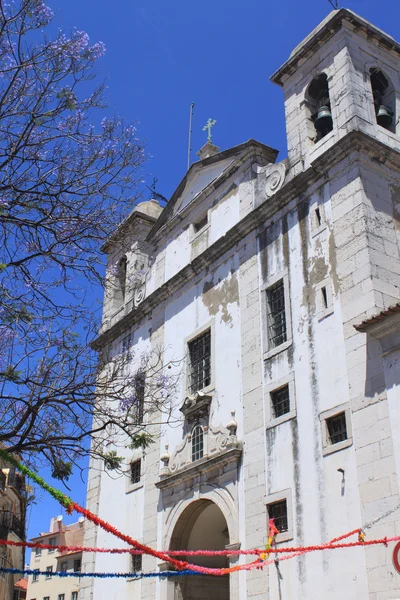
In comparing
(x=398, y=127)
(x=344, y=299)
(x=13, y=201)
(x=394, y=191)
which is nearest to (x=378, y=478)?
(x=344, y=299)

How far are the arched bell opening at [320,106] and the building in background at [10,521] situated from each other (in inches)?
634

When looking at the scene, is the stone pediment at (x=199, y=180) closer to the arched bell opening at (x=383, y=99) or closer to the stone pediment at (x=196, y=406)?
the arched bell opening at (x=383, y=99)

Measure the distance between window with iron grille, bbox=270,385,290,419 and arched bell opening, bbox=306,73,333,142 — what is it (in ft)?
20.7

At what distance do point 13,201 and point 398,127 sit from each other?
430 inches

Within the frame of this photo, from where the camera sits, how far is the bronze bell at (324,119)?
1680 centimetres

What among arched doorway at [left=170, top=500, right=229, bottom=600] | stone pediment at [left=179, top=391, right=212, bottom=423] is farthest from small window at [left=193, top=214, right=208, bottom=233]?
arched doorway at [left=170, top=500, right=229, bottom=600]

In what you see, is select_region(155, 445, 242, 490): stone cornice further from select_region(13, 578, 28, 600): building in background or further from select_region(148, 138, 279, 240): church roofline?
select_region(13, 578, 28, 600): building in background

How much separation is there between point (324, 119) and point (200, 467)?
871 centimetres

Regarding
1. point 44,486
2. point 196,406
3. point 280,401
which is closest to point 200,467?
point 196,406

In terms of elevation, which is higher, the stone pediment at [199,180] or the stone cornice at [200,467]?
the stone pediment at [199,180]

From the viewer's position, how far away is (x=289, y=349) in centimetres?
1505

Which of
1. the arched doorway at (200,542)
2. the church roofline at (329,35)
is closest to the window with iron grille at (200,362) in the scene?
the arched doorway at (200,542)

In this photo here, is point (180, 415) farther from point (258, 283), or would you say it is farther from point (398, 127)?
point (398, 127)

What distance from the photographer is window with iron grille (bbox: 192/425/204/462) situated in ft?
55.9
